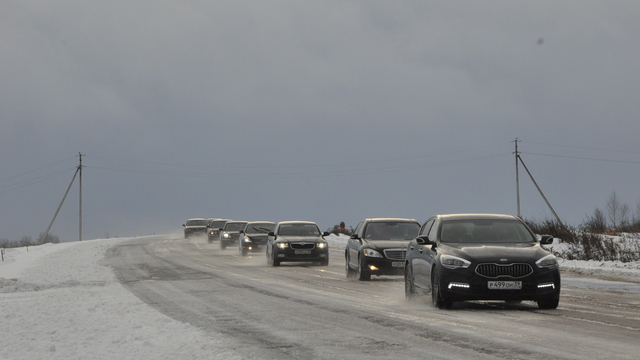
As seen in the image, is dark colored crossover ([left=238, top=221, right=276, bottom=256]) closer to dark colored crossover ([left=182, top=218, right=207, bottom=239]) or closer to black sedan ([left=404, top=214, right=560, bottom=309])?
black sedan ([left=404, top=214, right=560, bottom=309])

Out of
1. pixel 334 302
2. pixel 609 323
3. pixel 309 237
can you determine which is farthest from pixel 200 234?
pixel 609 323

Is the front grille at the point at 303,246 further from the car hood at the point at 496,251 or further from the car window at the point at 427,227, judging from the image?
the car hood at the point at 496,251

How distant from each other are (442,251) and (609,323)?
305cm

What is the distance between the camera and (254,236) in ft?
120

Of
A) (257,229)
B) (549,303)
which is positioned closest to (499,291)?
(549,303)

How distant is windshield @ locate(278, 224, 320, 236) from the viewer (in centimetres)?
2853

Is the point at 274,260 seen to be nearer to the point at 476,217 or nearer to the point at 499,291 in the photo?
the point at 476,217

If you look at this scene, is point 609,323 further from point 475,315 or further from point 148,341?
point 148,341

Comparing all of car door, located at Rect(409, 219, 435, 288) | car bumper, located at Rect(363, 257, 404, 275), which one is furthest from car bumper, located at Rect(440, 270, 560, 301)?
car bumper, located at Rect(363, 257, 404, 275)

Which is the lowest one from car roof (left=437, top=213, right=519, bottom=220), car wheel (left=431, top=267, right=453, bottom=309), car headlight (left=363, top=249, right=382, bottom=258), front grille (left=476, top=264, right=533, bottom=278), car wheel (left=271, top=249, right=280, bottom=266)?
car wheel (left=271, top=249, right=280, bottom=266)

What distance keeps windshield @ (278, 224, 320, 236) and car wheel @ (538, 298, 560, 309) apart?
16.4m

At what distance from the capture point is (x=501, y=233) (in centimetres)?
1326

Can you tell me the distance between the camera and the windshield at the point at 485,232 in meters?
13.2

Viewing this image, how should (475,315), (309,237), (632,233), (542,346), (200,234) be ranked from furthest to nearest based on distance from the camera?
(200,234) < (632,233) < (309,237) < (475,315) < (542,346)
